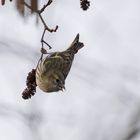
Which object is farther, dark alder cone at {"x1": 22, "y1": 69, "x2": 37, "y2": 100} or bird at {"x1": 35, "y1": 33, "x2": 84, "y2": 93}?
bird at {"x1": 35, "y1": 33, "x2": 84, "y2": 93}

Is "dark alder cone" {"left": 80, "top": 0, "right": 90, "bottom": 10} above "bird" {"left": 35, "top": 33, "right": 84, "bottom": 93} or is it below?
below

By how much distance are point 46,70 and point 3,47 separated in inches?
38.4

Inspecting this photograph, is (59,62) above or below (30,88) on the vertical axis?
above

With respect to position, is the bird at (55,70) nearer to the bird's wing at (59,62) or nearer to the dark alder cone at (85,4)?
the bird's wing at (59,62)

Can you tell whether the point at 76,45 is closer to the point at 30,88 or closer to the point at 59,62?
the point at 59,62

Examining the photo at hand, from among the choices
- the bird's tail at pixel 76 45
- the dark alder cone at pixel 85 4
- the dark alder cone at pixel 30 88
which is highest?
the bird's tail at pixel 76 45

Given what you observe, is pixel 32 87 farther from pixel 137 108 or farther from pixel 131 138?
pixel 131 138

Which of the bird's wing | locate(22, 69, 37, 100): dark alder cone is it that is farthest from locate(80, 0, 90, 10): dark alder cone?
the bird's wing

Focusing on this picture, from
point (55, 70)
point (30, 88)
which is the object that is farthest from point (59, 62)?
point (30, 88)

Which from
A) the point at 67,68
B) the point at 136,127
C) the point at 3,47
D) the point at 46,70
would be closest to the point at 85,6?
the point at 136,127

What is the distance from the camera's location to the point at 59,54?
2016 mm

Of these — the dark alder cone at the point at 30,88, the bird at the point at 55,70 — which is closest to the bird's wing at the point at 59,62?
the bird at the point at 55,70

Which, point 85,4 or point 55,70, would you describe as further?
point 55,70

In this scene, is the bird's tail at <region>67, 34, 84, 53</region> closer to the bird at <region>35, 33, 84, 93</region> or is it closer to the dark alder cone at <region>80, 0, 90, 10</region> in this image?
the bird at <region>35, 33, 84, 93</region>
